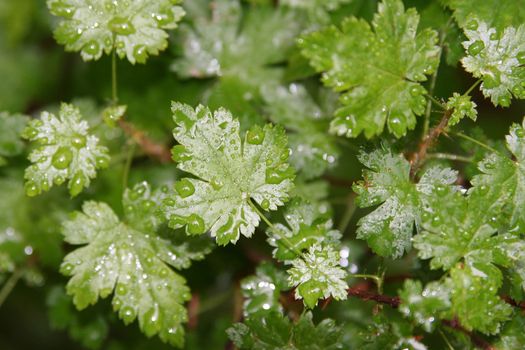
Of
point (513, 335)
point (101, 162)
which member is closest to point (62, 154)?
point (101, 162)

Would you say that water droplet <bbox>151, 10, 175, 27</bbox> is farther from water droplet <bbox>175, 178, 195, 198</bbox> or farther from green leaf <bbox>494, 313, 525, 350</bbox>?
green leaf <bbox>494, 313, 525, 350</bbox>

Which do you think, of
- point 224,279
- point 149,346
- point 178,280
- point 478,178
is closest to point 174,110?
point 178,280

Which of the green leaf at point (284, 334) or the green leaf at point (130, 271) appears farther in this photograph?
the green leaf at point (130, 271)

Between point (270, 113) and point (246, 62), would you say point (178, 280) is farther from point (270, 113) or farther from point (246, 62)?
point (246, 62)

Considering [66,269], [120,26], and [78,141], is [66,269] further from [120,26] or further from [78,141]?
[120,26]

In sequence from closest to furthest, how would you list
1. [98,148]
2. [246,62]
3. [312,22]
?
[98,148] < [312,22] < [246,62]

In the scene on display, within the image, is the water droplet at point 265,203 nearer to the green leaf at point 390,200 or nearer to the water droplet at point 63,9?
the green leaf at point 390,200

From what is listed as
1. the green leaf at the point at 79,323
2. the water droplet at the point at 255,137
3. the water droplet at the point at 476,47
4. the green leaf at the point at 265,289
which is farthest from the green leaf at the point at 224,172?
the green leaf at the point at 79,323
